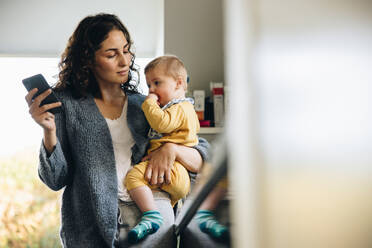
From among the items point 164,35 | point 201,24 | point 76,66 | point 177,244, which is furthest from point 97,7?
point 177,244

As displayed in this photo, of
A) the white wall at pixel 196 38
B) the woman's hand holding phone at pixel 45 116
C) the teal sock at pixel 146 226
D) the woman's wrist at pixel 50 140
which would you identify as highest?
the white wall at pixel 196 38

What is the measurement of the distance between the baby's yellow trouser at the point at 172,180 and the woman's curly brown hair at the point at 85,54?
30 cm

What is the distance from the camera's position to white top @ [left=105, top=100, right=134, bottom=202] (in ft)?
3.79

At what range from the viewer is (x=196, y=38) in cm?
231

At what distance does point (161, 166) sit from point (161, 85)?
28 centimetres

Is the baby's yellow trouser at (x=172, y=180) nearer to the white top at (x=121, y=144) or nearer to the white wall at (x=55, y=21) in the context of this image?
the white top at (x=121, y=144)

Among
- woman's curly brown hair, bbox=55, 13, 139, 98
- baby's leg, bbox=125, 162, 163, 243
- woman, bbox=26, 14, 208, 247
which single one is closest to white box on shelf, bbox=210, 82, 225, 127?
woman, bbox=26, 14, 208, 247

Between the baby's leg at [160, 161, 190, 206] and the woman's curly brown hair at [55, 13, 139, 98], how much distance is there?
367 millimetres

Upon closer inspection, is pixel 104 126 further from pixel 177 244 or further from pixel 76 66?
pixel 177 244

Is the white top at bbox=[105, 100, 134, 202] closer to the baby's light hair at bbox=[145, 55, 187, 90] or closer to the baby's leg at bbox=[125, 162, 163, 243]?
the baby's leg at bbox=[125, 162, 163, 243]

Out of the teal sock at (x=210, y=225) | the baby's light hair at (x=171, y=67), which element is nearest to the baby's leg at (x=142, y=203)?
the baby's light hair at (x=171, y=67)

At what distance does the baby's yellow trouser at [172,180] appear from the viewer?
108cm

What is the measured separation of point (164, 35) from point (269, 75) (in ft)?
7.01

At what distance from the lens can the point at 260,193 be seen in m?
0.18
